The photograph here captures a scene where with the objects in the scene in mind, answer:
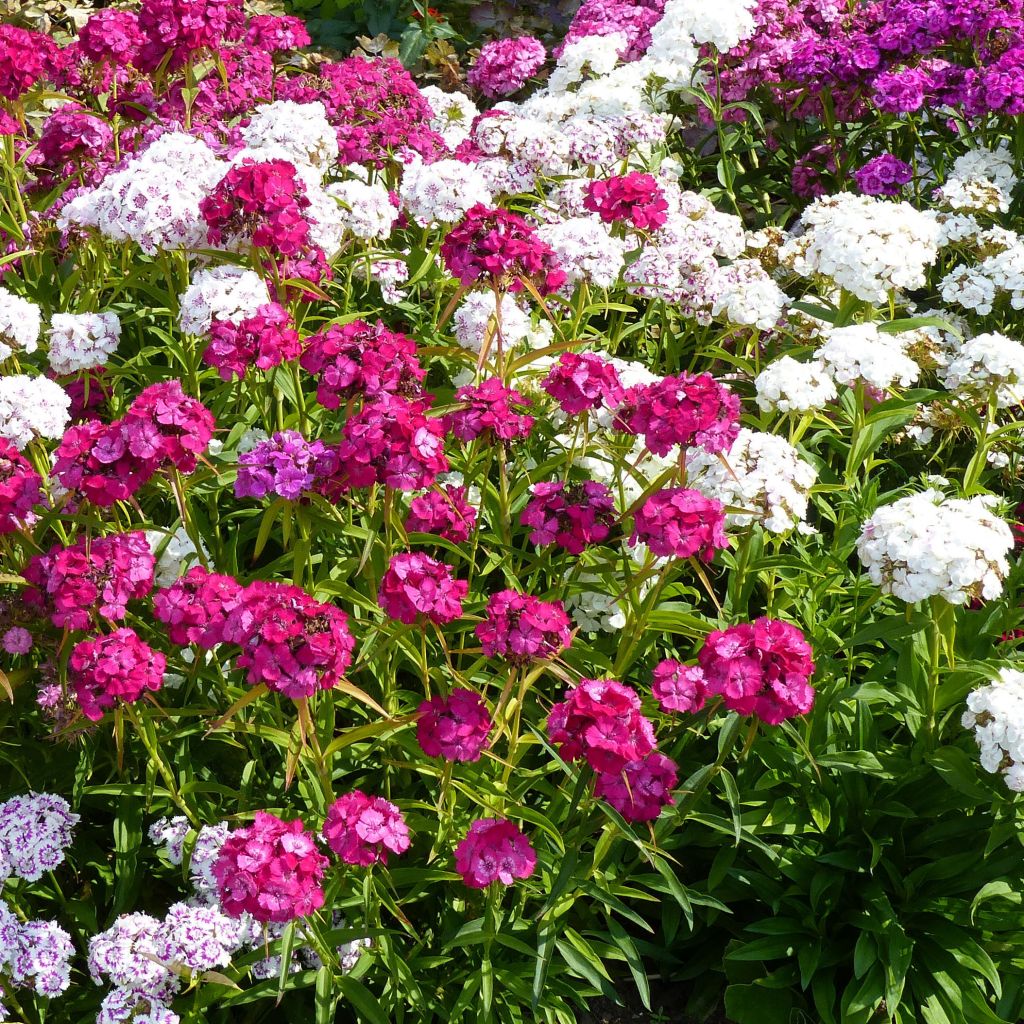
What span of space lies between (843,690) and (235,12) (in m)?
3.41

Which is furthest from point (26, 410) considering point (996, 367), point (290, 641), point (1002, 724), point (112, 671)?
point (996, 367)

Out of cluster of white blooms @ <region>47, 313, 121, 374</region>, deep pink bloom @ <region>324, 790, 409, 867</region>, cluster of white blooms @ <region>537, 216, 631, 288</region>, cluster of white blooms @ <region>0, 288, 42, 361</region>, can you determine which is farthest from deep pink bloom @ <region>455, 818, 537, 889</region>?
cluster of white blooms @ <region>537, 216, 631, 288</region>

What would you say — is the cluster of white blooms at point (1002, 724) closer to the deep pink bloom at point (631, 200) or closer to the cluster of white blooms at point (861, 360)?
the cluster of white blooms at point (861, 360)

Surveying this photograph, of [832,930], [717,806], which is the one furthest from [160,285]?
[832,930]

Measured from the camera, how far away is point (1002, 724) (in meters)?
2.88

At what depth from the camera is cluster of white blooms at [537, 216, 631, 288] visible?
4.00 m

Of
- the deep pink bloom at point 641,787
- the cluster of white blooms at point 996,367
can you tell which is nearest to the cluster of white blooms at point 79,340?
the deep pink bloom at point 641,787

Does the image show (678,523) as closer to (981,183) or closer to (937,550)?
(937,550)

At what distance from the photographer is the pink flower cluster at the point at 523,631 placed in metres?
2.58

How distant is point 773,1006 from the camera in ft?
10.9

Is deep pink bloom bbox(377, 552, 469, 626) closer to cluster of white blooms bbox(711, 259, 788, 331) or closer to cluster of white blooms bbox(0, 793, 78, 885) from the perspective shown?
cluster of white blooms bbox(0, 793, 78, 885)

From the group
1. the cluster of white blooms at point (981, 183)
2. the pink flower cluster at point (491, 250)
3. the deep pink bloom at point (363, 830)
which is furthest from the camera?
the cluster of white blooms at point (981, 183)

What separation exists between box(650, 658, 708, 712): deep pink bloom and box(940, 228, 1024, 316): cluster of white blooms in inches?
103

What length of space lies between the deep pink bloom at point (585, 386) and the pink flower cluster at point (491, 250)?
1.27 feet
